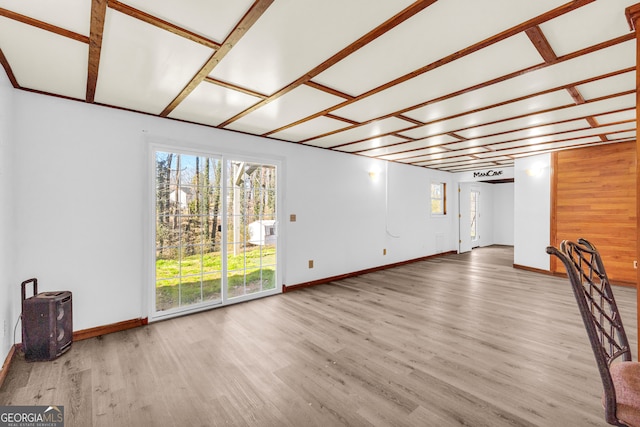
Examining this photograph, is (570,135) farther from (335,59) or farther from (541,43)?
(335,59)

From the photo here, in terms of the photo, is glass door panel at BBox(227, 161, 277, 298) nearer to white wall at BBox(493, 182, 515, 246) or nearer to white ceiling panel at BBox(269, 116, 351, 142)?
A: white ceiling panel at BBox(269, 116, 351, 142)

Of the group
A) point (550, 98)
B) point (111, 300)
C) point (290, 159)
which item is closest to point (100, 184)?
point (111, 300)

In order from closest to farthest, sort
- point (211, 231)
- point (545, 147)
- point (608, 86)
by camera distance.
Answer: point (608, 86) < point (211, 231) < point (545, 147)

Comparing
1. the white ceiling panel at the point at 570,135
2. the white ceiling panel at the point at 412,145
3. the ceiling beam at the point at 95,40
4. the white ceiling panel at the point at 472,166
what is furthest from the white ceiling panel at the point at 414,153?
the ceiling beam at the point at 95,40

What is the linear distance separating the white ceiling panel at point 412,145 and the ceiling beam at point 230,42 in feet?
11.1

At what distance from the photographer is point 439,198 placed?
26.6 ft

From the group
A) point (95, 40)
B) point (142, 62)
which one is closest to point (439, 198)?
point (142, 62)

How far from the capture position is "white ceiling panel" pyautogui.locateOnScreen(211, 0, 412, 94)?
1.56 metres

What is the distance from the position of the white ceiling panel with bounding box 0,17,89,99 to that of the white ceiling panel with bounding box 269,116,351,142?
224 centimetres

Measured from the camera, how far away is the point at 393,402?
1929mm

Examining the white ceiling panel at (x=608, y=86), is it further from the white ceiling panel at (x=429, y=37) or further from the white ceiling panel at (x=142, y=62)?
the white ceiling panel at (x=142, y=62)

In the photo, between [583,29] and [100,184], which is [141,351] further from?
[583,29]

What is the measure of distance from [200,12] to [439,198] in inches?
306

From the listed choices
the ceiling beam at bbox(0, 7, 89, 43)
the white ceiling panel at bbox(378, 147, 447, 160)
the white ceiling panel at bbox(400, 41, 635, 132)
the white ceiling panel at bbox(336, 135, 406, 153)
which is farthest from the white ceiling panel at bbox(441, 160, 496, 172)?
the ceiling beam at bbox(0, 7, 89, 43)
